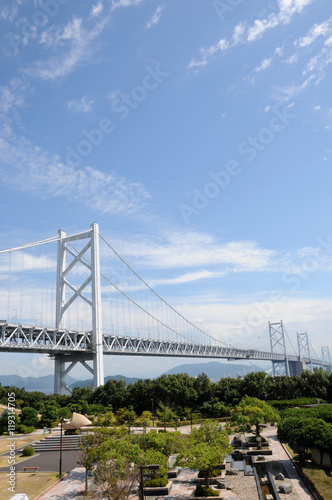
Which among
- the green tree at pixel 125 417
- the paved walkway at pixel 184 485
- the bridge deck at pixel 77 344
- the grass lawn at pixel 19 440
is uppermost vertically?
the bridge deck at pixel 77 344

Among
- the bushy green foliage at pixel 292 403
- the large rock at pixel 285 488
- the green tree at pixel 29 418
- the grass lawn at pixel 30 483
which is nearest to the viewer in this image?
the large rock at pixel 285 488

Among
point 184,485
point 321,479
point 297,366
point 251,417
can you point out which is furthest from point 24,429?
point 297,366

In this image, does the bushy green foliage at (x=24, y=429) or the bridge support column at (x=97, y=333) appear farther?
the bridge support column at (x=97, y=333)

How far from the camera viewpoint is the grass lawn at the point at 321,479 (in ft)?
53.4

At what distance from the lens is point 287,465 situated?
70.8 feet

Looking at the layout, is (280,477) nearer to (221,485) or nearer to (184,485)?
(221,485)

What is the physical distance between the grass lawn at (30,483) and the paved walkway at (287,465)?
11.6 m

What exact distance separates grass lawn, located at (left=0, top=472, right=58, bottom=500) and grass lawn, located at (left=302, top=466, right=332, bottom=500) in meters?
12.5

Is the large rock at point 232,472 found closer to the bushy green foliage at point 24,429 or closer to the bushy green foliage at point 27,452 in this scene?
the bushy green foliage at point 27,452

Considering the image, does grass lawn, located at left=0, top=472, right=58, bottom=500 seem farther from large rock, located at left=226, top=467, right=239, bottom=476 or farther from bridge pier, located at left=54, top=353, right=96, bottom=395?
bridge pier, located at left=54, top=353, right=96, bottom=395

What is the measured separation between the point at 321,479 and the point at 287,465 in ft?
A: 12.5

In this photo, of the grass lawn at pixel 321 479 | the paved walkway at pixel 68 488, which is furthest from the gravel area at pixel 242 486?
the paved walkway at pixel 68 488

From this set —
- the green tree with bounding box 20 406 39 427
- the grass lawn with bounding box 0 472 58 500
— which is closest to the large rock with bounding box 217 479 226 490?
the grass lawn with bounding box 0 472 58 500

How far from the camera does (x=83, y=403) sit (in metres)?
43.6
